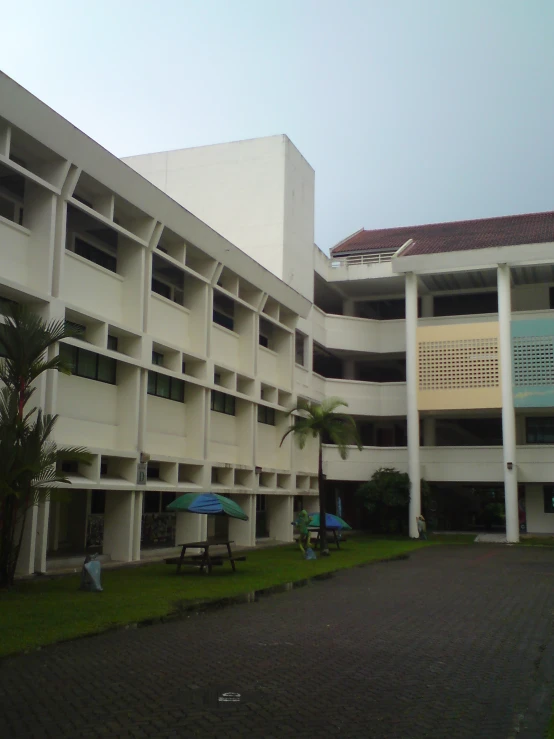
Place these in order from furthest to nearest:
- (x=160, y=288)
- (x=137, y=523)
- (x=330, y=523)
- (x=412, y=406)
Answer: (x=412, y=406)
(x=160, y=288)
(x=330, y=523)
(x=137, y=523)

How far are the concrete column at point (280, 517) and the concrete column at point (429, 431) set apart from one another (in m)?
9.63

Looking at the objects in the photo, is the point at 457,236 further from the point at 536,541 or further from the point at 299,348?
the point at 536,541

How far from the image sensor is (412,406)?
1438 inches

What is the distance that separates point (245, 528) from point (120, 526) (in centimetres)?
865

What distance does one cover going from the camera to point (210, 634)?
36.2ft

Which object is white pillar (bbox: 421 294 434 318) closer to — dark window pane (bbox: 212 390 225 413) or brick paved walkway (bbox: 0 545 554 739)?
dark window pane (bbox: 212 390 225 413)

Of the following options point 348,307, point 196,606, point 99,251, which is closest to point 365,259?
point 348,307

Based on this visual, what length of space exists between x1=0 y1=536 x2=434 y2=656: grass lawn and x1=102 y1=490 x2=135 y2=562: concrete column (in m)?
0.92

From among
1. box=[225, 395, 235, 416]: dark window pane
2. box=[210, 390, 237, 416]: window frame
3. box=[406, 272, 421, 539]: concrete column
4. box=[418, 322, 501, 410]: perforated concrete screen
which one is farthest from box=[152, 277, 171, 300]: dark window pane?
box=[418, 322, 501, 410]: perforated concrete screen

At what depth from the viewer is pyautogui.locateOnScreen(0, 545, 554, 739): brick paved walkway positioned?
6.66m

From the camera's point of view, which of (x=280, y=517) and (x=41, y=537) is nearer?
(x=41, y=537)

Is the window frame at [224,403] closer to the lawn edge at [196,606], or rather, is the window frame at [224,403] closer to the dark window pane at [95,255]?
the dark window pane at [95,255]

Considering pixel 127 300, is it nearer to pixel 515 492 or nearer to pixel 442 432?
pixel 515 492

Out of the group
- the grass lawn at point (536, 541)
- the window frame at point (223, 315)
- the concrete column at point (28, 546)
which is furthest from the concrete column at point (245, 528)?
the concrete column at point (28, 546)
